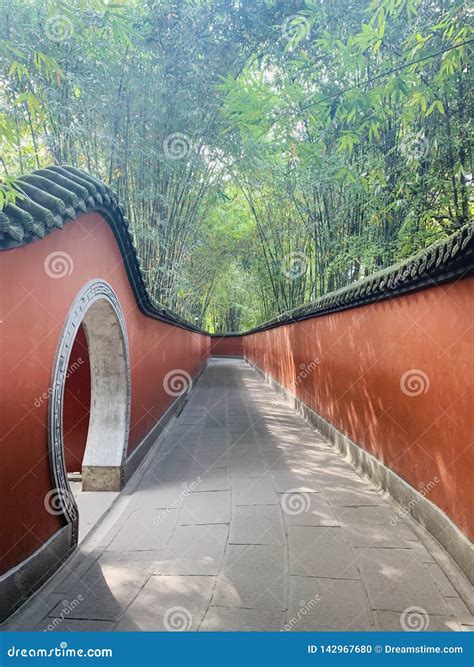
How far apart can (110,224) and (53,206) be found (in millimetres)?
1360

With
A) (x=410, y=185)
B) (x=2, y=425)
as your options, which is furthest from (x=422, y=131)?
(x=2, y=425)

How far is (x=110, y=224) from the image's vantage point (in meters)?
3.64

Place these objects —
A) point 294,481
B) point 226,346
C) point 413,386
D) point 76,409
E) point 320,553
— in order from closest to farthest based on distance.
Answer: point 320,553, point 413,386, point 294,481, point 76,409, point 226,346

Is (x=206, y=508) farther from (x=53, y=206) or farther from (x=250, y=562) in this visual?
(x=53, y=206)

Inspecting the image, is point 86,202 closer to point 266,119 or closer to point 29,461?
point 29,461

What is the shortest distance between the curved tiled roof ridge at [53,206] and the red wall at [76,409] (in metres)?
1.79

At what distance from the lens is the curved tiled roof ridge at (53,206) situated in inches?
77.0

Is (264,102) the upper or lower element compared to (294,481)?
upper

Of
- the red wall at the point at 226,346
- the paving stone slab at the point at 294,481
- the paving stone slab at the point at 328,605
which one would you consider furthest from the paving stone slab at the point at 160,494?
the red wall at the point at 226,346

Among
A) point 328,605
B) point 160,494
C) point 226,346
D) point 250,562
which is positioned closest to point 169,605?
point 250,562

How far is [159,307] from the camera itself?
19.8 ft

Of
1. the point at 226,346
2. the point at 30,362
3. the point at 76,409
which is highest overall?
the point at 226,346

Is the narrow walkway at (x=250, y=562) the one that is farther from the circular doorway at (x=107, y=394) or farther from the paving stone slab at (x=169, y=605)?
the circular doorway at (x=107, y=394)

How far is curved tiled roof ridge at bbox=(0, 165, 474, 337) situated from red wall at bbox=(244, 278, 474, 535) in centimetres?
12
